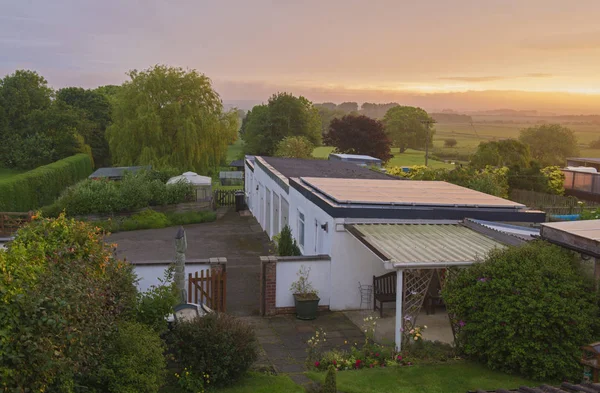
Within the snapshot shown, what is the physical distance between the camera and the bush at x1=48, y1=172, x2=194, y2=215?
91.2 feet

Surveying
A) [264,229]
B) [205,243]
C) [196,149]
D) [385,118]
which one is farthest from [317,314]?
[385,118]

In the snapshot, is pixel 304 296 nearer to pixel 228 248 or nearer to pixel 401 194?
pixel 401 194

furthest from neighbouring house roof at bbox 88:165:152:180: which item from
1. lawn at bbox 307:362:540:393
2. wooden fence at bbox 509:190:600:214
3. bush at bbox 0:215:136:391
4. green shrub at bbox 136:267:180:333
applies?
lawn at bbox 307:362:540:393

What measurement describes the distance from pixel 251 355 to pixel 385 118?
4537 inches

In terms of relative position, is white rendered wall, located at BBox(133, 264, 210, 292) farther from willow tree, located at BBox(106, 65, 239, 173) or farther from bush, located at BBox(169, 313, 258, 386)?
willow tree, located at BBox(106, 65, 239, 173)

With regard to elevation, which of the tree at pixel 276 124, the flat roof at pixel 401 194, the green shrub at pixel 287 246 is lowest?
the green shrub at pixel 287 246

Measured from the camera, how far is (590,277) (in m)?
10.2

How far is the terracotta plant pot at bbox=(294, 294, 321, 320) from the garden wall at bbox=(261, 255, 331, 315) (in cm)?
45

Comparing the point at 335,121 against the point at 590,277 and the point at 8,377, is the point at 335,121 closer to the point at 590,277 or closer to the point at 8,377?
the point at 590,277

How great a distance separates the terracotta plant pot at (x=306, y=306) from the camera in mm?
13672

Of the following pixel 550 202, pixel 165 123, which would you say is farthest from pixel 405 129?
pixel 550 202

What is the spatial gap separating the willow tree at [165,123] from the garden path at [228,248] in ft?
46.4

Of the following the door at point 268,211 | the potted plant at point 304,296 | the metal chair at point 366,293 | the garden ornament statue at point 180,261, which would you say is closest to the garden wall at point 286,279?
the potted plant at point 304,296

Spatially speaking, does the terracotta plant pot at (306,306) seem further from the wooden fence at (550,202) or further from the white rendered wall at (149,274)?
the wooden fence at (550,202)
